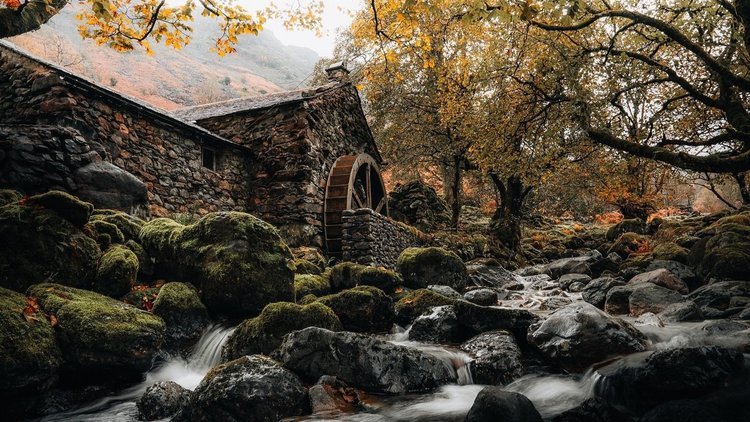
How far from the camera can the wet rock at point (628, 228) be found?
17078 millimetres

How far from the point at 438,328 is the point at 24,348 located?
15.4ft

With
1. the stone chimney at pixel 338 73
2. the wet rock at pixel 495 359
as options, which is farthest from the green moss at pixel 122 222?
the stone chimney at pixel 338 73

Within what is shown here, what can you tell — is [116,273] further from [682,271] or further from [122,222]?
[682,271]

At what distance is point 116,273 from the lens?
5355 mm

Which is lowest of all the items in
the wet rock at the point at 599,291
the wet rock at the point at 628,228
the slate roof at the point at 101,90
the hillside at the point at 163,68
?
the wet rock at the point at 599,291

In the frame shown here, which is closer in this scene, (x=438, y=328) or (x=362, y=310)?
(x=438, y=328)

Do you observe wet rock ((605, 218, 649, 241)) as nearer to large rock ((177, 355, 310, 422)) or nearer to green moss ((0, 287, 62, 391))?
large rock ((177, 355, 310, 422))

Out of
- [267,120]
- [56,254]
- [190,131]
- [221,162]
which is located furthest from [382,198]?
[56,254]

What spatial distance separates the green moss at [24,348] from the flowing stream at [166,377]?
1.59ft

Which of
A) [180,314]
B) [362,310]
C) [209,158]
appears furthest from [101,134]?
[362,310]

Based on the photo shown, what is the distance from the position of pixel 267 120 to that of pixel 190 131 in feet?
9.04

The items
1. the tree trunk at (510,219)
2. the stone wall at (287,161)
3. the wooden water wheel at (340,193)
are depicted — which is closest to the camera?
the stone wall at (287,161)

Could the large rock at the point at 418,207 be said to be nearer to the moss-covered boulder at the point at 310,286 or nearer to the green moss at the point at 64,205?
the moss-covered boulder at the point at 310,286

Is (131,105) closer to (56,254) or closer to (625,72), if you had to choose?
(56,254)
